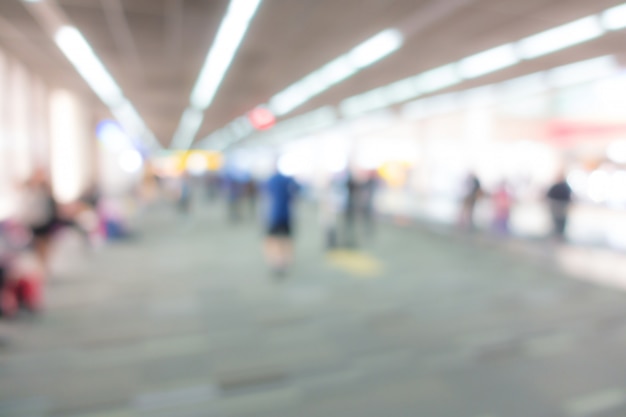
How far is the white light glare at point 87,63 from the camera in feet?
27.8

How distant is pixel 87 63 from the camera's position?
35.5ft

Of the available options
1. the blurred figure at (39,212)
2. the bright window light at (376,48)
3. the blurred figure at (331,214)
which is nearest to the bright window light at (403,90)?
the bright window light at (376,48)

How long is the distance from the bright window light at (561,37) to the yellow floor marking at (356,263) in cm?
529

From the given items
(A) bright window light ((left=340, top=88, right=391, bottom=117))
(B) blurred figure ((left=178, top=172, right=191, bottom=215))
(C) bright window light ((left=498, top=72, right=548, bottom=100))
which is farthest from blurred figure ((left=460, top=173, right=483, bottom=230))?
(B) blurred figure ((left=178, top=172, right=191, bottom=215))

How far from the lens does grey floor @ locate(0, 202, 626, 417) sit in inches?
122

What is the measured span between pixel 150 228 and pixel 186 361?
428 inches

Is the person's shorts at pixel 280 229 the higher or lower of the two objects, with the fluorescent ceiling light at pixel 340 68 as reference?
lower

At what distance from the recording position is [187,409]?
117 inches

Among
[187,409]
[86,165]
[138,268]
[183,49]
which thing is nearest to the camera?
[187,409]

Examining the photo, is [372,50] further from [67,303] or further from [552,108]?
[552,108]

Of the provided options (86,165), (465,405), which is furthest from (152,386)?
(86,165)

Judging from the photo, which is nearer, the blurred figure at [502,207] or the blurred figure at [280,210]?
the blurred figure at [280,210]

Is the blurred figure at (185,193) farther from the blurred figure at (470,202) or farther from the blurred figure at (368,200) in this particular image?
the blurred figure at (470,202)

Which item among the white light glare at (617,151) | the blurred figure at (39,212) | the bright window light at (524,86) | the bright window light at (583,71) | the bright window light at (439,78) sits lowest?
the blurred figure at (39,212)
